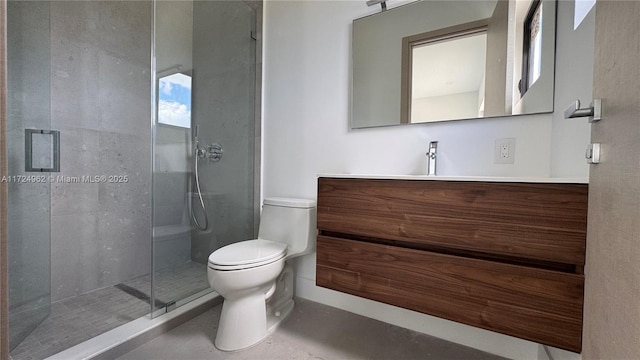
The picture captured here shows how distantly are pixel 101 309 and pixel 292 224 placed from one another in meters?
1.17

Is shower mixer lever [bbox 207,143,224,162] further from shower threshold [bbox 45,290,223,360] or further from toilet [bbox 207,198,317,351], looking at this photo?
shower threshold [bbox 45,290,223,360]

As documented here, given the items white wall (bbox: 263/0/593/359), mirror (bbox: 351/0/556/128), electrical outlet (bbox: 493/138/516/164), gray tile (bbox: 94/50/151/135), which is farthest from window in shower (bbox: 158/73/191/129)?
electrical outlet (bbox: 493/138/516/164)

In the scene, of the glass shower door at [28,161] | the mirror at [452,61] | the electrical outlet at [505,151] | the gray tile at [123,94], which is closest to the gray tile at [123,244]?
the glass shower door at [28,161]

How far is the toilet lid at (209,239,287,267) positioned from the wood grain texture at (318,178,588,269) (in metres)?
0.34

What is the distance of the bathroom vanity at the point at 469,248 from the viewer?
788 mm

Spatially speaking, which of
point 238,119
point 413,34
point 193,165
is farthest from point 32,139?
point 413,34

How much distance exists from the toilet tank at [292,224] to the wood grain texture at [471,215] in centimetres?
28

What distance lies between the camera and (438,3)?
1.36 metres

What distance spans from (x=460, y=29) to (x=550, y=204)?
3.21 feet

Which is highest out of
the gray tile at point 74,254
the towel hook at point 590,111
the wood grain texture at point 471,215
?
the towel hook at point 590,111

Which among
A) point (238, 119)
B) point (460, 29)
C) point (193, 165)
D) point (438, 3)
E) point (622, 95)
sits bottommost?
point (193, 165)

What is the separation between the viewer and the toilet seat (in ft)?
3.86

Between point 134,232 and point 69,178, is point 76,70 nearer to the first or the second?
point 69,178

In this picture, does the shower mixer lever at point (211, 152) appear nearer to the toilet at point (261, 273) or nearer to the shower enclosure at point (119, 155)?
the shower enclosure at point (119, 155)
